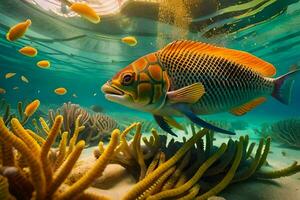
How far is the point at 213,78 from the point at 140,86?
0.87 meters

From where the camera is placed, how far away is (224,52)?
9.80 ft

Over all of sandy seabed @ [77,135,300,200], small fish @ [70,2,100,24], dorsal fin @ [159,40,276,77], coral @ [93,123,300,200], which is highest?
small fish @ [70,2,100,24]

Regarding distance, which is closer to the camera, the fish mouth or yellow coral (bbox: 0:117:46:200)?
yellow coral (bbox: 0:117:46:200)

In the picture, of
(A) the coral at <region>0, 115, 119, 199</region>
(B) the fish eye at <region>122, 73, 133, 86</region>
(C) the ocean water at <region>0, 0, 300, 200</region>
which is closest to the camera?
(A) the coral at <region>0, 115, 119, 199</region>

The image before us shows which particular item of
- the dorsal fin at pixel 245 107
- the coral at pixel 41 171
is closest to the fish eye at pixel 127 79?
the coral at pixel 41 171

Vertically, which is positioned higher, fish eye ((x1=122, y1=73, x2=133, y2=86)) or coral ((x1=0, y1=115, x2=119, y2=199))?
fish eye ((x1=122, y1=73, x2=133, y2=86))

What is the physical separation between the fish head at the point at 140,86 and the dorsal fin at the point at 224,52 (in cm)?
34

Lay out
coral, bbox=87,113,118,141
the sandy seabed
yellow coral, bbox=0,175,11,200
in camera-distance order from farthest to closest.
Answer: coral, bbox=87,113,118,141, the sandy seabed, yellow coral, bbox=0,175,11,200

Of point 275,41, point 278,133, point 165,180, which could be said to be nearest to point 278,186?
point 165,180

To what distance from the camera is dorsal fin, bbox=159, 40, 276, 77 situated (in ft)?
9.26

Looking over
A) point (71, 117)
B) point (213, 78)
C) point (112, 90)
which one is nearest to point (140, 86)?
point (112, 90)

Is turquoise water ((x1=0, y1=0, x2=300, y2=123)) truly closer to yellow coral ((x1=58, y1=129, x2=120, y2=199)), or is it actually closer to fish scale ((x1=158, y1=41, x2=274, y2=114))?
fish scale ((x1=158, y1=41, x2=274, y2=114))

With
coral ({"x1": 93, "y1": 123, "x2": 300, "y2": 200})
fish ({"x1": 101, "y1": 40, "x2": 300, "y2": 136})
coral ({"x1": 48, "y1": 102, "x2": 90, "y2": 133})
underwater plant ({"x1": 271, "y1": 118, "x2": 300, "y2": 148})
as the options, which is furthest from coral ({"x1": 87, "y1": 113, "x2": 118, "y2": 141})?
underwater plant ({"x1": 271, "y1": 118, "x2": 300, "y2": 148})

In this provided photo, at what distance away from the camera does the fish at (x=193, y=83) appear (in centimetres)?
240
